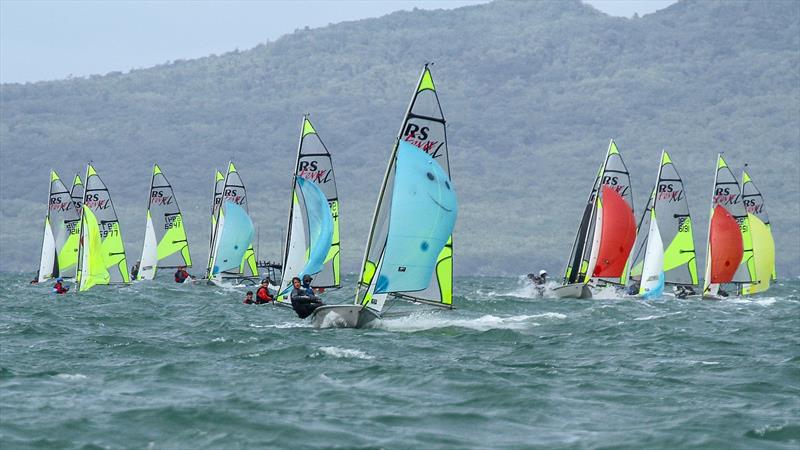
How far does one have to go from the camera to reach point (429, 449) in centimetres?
1727

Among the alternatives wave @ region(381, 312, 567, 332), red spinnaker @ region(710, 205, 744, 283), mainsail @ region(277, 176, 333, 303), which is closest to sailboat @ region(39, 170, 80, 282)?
mainsail @ region(277, 176, 333, 303)

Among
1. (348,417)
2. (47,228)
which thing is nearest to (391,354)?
(348,417)

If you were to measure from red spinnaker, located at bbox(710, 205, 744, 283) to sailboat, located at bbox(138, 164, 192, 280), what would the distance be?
92.8 ft

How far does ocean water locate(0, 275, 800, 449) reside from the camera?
18.1m

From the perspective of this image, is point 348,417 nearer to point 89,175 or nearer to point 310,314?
point 310,314

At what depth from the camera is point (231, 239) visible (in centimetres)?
6400

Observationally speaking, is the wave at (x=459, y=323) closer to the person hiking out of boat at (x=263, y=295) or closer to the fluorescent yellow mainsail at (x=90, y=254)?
the person hiking out of boat at (x=263, y=295)

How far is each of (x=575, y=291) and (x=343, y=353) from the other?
27700 millimetres

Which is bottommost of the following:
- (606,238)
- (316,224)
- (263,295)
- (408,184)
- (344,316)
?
(263,295)

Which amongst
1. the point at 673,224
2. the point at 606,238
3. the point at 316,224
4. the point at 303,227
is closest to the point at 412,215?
the point at 316,224

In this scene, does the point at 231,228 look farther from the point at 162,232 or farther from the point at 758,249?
the point at 758,249

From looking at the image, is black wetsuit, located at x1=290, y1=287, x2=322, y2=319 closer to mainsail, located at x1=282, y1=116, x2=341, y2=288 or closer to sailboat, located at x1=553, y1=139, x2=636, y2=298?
mainsail, located at x1=282, y1=116, x2=341, y2=288

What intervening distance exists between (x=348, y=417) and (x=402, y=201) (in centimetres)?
1202

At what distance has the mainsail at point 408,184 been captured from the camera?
30750mm
